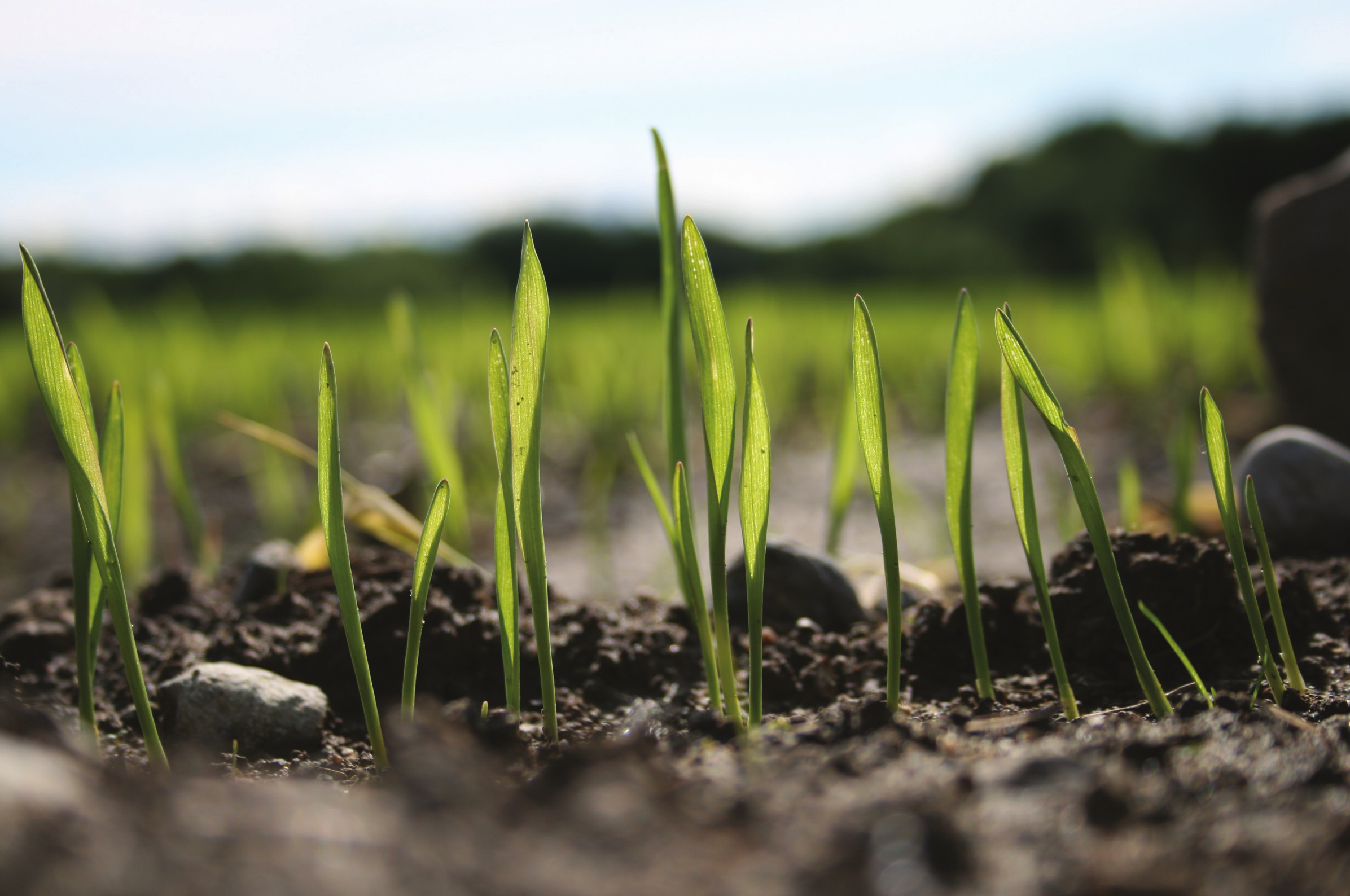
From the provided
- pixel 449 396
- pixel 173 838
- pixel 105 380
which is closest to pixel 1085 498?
pixel 173 838

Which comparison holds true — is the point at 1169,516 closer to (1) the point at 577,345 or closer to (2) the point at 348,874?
(2) the point at 348,874

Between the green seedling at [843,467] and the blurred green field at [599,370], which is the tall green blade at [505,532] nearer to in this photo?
the green seedling at [843,467]

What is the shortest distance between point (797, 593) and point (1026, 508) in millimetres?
388

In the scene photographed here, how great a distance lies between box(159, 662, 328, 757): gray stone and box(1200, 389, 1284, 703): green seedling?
0.83m

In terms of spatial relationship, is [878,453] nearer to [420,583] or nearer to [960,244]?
[420,583]

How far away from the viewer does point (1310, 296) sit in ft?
6.84

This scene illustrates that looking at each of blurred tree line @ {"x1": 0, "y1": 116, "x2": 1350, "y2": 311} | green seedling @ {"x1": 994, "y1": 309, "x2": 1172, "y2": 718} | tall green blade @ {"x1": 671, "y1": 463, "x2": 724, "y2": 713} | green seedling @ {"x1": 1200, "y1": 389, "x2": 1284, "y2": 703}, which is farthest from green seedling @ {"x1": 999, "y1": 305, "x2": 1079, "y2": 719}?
blurred tree line @ {"x1": 0, "y1": 116, "x2": 1350, "y2": 311}

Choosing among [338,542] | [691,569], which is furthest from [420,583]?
[691,569]

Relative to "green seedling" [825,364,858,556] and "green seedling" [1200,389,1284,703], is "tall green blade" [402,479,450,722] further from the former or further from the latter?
"green seedling" [1200,389,1284,703]

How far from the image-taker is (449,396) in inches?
68.2

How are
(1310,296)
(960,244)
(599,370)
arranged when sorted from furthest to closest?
(960,244) → (599,370) → (1310,296)

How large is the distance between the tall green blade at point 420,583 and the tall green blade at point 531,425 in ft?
0.21

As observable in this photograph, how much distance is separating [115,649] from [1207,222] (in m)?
12.6

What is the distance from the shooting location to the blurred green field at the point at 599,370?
2576 millimetres
